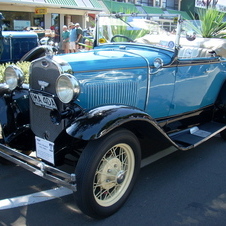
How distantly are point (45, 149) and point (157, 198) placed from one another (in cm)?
125

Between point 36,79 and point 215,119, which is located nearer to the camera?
point 36,79

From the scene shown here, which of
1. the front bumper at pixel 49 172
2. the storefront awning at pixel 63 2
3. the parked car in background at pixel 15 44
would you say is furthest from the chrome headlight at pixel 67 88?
the storefront awning at pixel 63 2

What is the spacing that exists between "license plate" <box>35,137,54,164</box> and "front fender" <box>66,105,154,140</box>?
14.4 inches

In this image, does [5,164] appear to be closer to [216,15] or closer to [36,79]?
[36,79]

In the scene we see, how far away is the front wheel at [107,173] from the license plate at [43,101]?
58 cm

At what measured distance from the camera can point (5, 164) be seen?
3.65 meters

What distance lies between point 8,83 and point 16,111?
1.06 feet

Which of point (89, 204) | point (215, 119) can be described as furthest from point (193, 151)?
point (89, 204)

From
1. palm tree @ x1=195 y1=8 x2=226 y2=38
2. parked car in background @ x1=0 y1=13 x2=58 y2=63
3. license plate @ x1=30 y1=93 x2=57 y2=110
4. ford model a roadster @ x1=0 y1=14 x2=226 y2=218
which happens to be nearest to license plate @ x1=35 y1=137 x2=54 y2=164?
ford model a roadster @ x1=0 y1=14 x2=226 y2=218

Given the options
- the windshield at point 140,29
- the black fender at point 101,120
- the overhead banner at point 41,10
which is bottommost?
the black fender at point 101,120

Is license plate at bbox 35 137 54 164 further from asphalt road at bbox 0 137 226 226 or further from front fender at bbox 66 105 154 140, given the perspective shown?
asphalt road at bbox 0 137 226 226

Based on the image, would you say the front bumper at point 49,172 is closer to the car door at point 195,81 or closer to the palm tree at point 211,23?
the car door at point 195,81

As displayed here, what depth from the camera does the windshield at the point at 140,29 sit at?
3807 mm

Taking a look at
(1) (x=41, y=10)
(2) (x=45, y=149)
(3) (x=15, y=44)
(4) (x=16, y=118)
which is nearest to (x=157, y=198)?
(2) (x=45, y=149)
